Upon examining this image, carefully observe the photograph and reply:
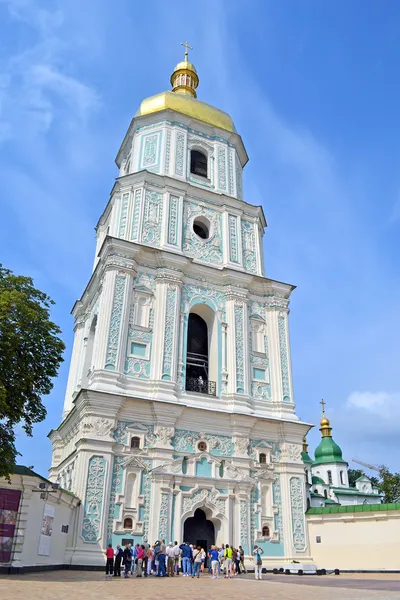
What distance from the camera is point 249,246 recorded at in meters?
24.7

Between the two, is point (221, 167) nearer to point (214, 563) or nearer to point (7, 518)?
point (214, 563)

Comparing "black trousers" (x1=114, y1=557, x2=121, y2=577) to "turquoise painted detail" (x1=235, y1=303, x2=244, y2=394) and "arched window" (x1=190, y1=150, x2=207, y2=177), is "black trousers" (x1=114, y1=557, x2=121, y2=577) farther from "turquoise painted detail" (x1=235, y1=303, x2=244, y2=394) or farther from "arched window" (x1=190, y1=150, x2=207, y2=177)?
"arched window" (x1=190, y1=150, x2=207, y2=177)

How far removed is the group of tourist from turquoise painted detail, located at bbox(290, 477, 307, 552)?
3.42 m

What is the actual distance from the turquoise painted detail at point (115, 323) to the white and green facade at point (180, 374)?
4 centimetres

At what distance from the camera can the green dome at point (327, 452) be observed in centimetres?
5012

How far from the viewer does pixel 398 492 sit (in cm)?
3816

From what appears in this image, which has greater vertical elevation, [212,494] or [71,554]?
[212,494]

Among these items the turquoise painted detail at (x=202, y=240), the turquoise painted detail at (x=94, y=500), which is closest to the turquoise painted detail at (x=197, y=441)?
the turquoise painted detail at (x=94, y=500)

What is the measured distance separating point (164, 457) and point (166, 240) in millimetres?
9071

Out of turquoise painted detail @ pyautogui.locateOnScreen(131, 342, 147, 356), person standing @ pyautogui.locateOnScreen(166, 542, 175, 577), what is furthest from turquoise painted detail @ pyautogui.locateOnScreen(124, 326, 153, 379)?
person standing @ pyautogui.locateOnScreen(166, 542, 175, 577)

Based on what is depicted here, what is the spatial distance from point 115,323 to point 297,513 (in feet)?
32.1

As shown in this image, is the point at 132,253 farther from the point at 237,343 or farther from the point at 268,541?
the point at 268,541

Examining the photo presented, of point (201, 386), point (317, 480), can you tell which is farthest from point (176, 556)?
point (317, 480)

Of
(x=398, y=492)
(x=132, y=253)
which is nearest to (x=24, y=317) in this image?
(x=132, y=253)
